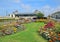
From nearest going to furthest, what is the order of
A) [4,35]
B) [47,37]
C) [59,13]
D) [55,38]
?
[55,38] < [47,37] < [4,35] < [59,13]

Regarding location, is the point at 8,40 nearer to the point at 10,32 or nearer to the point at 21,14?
the point at 10,32

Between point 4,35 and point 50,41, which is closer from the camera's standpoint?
point 50,41

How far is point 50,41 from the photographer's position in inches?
693

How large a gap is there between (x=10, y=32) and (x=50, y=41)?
5989 mm

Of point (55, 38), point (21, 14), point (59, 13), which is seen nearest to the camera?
point (55, 38)

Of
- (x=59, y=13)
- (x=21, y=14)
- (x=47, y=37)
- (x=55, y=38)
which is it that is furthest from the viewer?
(x=21, y=14)

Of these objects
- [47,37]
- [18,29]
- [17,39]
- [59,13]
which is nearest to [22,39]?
[17,39]

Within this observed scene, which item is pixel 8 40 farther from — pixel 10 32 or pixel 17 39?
pixel 10 32

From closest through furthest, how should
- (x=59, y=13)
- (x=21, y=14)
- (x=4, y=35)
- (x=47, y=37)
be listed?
1. (x=47, y=37)
2. (x=4, y=35)
3. (x=59, y=13)
4. (x=21, y=14)

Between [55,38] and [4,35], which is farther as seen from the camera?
[4,35]

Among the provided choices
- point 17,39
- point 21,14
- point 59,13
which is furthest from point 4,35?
point 21,14

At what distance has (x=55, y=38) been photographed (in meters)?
17.5

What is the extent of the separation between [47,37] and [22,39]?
7.60 ft

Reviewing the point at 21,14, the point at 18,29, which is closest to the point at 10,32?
the point at 18,29
